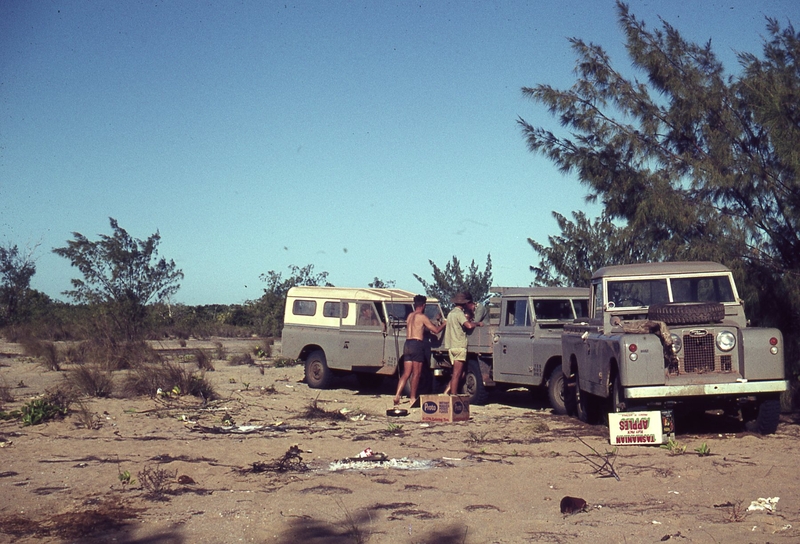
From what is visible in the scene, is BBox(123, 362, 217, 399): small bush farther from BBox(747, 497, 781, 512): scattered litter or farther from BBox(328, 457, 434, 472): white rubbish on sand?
BBox(747, 497, 781, 512): scattered litter

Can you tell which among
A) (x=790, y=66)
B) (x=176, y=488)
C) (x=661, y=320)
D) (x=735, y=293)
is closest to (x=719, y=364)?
(x=661, y=320)

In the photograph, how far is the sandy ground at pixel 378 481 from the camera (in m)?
5.48

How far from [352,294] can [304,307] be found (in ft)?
4.20

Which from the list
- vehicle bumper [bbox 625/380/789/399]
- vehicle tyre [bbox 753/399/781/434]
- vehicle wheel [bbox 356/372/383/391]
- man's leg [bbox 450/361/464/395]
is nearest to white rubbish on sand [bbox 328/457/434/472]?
vehicle bumper [bbox 625/380/789/399]

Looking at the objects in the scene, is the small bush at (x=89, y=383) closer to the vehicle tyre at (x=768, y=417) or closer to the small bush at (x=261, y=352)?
the vehicle tyre at (x=768, y=417)

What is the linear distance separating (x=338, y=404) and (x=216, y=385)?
314cm

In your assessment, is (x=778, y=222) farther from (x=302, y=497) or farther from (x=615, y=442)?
(x=302, y=497)

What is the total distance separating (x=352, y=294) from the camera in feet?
50.1

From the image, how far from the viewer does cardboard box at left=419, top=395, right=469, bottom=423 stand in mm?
10805

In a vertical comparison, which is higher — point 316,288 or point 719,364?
point 316,288

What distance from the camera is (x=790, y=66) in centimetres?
1073

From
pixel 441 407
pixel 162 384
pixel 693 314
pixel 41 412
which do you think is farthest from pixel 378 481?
pixel 162 384

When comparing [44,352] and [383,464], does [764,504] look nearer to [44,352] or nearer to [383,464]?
[383,464]

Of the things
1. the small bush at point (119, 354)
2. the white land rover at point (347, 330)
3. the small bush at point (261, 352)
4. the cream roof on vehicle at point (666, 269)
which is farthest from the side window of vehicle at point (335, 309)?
the small bush at point (261, 352)
